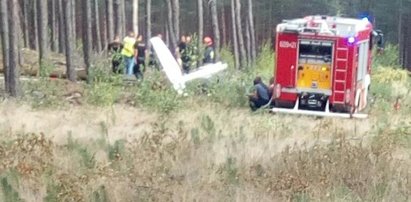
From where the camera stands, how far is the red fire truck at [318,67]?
2139 centimetres

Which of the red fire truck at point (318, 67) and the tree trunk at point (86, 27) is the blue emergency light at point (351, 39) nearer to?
the red fire truck at point (318, 67)

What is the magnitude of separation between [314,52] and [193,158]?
9.41m

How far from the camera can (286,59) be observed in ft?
71.5

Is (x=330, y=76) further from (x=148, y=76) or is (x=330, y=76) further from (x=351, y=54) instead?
(x=148, y=76)

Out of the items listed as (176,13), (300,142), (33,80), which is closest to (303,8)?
(176,13)

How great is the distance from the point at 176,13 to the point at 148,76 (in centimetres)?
1352

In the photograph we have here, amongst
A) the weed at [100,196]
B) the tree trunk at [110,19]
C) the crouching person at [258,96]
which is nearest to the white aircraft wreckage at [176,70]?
the crouching person at [258,96]

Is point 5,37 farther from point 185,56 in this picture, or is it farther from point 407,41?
point 407,41

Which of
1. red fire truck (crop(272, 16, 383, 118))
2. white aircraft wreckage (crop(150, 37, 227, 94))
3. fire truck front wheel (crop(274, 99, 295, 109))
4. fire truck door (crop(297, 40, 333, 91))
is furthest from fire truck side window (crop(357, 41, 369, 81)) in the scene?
white aircraft wreckage (crop(150, 37, 227, 94))

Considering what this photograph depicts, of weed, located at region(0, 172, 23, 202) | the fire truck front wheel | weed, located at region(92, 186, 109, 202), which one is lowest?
the fire truck front wheel

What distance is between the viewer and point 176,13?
117 ft

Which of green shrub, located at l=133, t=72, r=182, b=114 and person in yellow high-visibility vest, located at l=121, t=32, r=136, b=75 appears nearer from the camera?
green shrub, located at l=133, t=72, r=182, b=114

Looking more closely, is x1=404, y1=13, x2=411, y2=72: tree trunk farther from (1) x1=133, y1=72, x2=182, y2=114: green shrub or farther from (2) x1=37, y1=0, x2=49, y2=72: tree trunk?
(1) x1=133, y1=72, x2=182, y2=114: green shrub

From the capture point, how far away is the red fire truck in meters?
21.4
